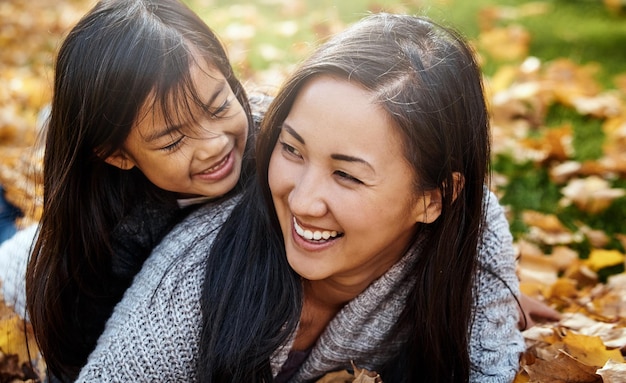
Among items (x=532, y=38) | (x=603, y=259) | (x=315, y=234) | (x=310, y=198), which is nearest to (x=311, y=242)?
(x=315, y=234)

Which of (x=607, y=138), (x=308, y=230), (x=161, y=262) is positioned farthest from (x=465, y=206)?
(x=607, y=138)

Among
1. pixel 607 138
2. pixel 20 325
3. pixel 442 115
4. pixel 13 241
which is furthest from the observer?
pixel 607 138

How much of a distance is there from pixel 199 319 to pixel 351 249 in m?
0.40

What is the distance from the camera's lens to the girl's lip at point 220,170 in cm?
208

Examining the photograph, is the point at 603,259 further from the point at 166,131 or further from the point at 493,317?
the point at 166,131

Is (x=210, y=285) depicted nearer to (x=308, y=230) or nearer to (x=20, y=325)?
(x=308, y=230)

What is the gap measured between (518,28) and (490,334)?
303 centimetres

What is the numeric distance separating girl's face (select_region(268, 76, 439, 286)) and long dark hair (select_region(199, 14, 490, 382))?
3 cm

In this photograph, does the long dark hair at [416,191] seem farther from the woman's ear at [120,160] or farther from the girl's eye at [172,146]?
the woman's ear at [120,160]

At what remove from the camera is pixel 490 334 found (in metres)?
2.04

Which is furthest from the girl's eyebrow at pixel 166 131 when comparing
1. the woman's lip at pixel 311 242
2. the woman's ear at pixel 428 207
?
the woman's ear at pixel 428 207

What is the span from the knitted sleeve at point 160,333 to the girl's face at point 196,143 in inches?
10.4

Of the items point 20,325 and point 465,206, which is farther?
point 20,325

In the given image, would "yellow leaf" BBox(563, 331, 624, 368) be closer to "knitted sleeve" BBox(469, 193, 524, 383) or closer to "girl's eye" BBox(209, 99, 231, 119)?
"knitted sleeve" BBox(469, 193, 524, 383)
